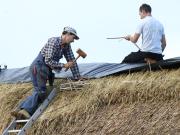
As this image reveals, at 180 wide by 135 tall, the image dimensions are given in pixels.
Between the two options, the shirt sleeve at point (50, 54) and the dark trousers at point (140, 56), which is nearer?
the shirt sleeve at point (50, 54)

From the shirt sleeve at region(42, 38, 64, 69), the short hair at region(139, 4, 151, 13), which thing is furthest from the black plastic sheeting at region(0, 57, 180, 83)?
the short hair at region(139, 4, 151, 13)

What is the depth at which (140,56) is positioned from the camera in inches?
305

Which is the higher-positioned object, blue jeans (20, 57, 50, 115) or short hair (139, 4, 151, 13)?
short hair (139, 4, 151, 13)

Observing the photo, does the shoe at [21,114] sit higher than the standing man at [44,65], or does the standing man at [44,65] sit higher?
the standing man at [44,65]

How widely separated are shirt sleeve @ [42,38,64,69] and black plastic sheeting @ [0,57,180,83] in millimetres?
708

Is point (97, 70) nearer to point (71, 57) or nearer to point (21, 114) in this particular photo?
point (71, 57)

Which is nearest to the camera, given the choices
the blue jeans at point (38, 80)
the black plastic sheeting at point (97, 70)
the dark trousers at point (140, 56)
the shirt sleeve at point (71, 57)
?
the black plastic sheeting at point (97, 70)

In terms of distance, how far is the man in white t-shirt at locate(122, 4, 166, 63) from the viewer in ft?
25.2

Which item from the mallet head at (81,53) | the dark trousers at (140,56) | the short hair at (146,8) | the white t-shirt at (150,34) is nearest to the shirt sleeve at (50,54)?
the mallet head at (81,53)

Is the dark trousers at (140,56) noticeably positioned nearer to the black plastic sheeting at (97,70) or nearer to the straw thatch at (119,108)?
the black plastic sheeting at (97,70)

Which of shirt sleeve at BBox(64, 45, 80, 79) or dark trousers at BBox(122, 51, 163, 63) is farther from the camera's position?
shirt sleeve at BBox(64, 45, 80, 79)

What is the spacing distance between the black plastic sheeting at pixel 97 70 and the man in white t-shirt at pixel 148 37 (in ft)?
0.62

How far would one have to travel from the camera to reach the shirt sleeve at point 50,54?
7414mm

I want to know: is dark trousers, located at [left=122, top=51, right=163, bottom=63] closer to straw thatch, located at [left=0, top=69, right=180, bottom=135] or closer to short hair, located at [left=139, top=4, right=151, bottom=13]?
straw thatch, located at [left=0, top=69, right=180, bottom=135]
